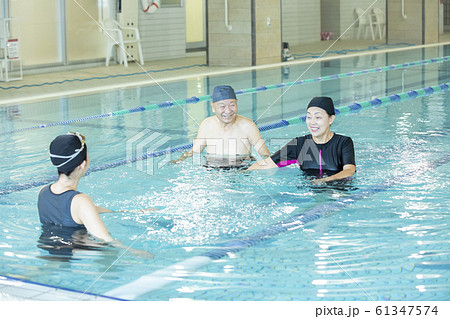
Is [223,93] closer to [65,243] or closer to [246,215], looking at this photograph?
[246,215]

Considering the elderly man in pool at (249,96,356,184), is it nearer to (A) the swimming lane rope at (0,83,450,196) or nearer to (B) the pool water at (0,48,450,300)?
(B) the pool water at (0,48,450,300)

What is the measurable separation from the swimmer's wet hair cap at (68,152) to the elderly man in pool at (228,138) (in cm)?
213

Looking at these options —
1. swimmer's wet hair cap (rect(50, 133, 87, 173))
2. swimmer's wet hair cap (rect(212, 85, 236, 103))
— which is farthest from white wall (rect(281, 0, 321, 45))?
swimmer's wet hair cap (rect(50, 133, 87, 173))

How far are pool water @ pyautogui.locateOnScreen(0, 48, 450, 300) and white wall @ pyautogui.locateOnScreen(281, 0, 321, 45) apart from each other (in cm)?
1239

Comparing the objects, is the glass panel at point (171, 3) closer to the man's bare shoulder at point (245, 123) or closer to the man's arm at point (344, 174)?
the man's bare shoulder at point (245, 123)

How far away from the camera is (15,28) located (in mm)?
12492

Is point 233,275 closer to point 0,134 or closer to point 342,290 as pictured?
point 342,290

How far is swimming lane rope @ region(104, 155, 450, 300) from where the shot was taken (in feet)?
10.2

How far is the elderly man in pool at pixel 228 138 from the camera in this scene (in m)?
5.57

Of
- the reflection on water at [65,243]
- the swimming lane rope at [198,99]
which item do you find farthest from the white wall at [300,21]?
the reflection on water at [65,243]

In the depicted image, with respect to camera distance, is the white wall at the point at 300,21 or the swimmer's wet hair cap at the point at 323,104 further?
the white wall at the point at 300,21

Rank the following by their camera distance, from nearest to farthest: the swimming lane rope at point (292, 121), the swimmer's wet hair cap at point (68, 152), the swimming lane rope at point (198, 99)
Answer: the swimmer's wet hair cap at point (68, 152) → the swimming lane rope at point (292, 121) → the swimming lane rope at point (198, 99)

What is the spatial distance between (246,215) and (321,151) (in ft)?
3.03

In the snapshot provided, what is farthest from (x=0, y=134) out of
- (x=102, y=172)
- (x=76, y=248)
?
(x=76, y=248)
